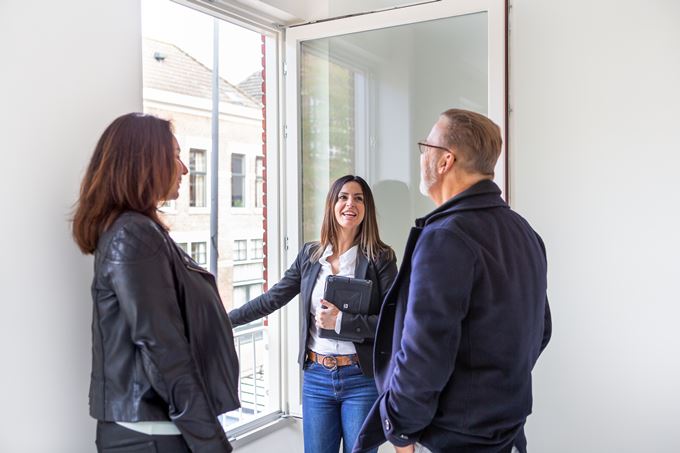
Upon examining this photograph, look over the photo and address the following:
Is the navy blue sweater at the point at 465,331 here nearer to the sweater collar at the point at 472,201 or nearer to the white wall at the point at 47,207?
the sweater collar at the point at 472,201

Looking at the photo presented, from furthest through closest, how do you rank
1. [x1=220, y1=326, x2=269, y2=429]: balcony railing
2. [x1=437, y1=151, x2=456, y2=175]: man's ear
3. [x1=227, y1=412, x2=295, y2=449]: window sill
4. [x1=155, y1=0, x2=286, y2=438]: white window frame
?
[x1=220, y1=326, x2=269, y2=429]: balcony railing
[x1=155, y1=0, x2=286, y2=438]: white window frame
[x1=227, y1=412, x2=295, y2=449]: window sill
[x1=437, y1=151, x2=456, y2=175]: man's ear

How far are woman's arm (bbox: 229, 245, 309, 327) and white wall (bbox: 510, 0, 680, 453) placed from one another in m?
0.92

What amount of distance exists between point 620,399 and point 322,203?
62.7 inches

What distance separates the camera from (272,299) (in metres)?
2.56

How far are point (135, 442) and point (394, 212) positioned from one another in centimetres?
172

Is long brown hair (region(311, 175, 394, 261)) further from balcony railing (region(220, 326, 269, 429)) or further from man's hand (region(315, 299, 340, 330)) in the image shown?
balcony railing (region(220, 326, 269, 429))

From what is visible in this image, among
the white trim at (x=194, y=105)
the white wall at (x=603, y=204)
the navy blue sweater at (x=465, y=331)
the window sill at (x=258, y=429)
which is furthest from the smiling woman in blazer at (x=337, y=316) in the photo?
the white trim at (x=194, y=105)

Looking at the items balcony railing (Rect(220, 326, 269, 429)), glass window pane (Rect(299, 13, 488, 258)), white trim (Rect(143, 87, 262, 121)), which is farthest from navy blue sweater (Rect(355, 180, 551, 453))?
white trim (Rect(143, 87, 262, 121))

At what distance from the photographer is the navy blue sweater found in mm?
1443

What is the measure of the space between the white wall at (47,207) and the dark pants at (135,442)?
44 cm

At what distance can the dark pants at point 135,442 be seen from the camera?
1494 millimetres

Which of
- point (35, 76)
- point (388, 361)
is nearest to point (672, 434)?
point (388, 361)

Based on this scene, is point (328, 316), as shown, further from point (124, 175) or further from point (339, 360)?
point (124, 175)

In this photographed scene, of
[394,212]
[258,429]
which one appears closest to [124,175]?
[394,212]
